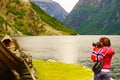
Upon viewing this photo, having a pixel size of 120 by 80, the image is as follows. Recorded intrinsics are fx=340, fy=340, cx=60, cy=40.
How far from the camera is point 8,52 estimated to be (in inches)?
809

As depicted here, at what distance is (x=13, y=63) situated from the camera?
21578mm

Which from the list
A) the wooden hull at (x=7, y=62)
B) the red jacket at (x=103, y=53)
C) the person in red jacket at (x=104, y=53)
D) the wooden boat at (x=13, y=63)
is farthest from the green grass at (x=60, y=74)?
the red jacket at (x=103, y=53)

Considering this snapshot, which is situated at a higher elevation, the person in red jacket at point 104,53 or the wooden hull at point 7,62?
the person in red jacket at point 104,53

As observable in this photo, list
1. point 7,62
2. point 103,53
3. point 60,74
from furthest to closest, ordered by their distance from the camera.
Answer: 1. point 60,74
2. point 7,62
3. point 103,53

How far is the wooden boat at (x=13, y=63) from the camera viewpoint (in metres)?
20.5

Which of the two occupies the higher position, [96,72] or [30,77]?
[96,72]

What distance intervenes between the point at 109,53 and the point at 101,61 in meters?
0.56

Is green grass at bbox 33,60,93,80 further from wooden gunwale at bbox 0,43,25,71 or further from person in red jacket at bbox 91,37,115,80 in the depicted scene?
person in red jacket at bbox 91,37,115,80

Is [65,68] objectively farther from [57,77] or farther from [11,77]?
[11,77]

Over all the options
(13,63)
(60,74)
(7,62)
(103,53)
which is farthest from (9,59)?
(60,74)

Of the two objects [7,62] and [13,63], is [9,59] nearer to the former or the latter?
[7,62]

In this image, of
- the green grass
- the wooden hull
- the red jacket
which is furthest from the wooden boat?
the red jacket

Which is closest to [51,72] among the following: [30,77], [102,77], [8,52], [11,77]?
[30,77]

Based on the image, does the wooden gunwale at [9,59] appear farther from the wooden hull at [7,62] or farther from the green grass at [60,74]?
the green grass at [60,74]
